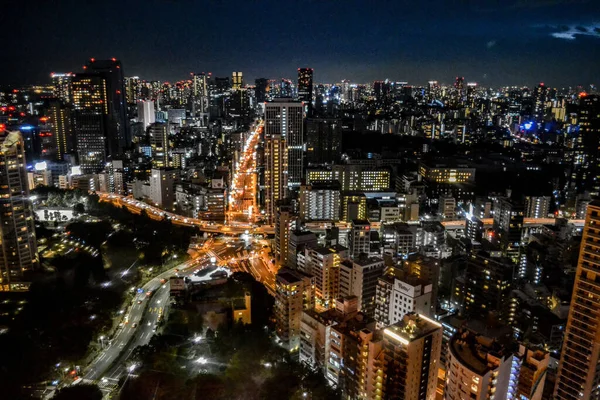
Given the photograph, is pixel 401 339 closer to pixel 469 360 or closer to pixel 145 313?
pixel 469 360

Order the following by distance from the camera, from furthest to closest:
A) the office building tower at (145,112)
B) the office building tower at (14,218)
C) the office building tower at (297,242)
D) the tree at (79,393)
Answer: the office building tower at (145,112) < the office building tower at (297,242) < the office building tower at (14,218) < the tree at (79,393)

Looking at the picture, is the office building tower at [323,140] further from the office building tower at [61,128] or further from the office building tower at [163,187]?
the office building tower at [61,128]

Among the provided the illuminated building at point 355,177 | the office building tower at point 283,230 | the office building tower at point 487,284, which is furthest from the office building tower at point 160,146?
the office building tower at point 487,284

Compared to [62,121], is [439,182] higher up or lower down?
lower down

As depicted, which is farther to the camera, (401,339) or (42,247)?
(42,247)

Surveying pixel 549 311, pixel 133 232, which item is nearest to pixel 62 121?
pixel 133 232

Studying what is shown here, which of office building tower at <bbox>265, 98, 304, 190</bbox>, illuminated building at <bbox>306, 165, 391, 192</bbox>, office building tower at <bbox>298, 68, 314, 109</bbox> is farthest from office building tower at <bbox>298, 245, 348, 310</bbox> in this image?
office building tower at <bbox>298, 68, 314, 109</bbox>
